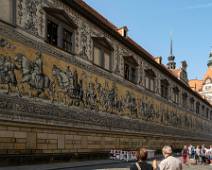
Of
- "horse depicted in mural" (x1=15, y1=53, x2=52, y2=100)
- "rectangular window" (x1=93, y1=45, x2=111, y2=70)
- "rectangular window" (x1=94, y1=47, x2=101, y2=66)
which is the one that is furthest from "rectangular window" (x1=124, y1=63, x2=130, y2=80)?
"horse depicted in mural" (x1=15, y1=53, x2=52, y2=100)

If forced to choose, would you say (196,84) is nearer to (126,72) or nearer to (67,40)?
(126,72)

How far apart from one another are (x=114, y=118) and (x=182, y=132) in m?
19.4

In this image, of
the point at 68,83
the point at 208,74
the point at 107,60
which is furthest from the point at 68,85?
the point at 208,74

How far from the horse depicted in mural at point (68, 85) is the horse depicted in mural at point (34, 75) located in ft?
2.30

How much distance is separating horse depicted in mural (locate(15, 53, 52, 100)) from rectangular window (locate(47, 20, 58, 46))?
54.9 inches

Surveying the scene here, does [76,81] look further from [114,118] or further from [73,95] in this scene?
[114,118]

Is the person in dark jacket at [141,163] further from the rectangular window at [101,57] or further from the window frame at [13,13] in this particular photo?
the rectangular window at [101,57]

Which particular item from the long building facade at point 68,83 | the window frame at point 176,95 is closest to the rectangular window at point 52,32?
the long building facade at point 68,83

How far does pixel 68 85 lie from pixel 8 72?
4198mm

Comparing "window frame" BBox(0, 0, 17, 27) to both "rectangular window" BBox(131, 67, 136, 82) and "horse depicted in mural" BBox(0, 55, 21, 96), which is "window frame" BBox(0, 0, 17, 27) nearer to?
"horse depicted in mural" BBox(0, 55, 21, 96)

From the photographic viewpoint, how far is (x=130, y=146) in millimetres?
25031

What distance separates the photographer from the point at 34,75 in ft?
49.9

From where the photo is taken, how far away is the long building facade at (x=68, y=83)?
552 inches

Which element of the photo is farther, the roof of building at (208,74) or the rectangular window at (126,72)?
the roof of building at (208,74)
